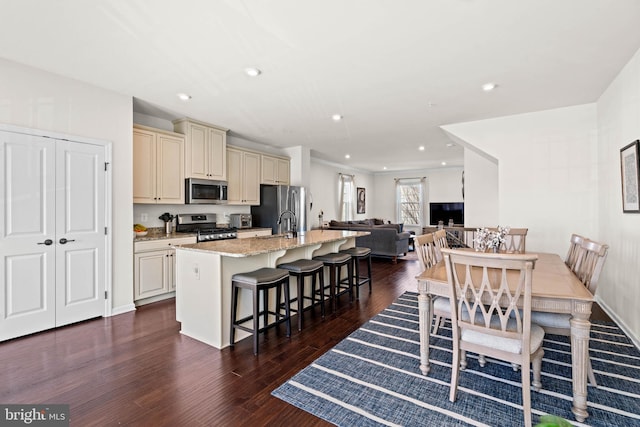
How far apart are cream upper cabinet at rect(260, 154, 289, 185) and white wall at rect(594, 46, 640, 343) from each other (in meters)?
5.11

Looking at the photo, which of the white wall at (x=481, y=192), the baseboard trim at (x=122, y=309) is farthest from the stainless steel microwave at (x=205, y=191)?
the white wall at (x=481, y=192)

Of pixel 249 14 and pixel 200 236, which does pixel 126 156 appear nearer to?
pixel 200 236

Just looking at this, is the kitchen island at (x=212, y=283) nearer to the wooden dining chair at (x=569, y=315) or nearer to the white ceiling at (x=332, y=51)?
the white ceiling at (x=332, y=51)

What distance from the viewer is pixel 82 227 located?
11.0 feet

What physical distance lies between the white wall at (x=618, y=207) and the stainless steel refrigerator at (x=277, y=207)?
4513 millimetres

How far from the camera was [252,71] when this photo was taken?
3.03 meters

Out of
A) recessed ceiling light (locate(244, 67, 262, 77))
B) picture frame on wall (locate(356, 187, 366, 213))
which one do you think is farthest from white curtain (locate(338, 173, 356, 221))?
recessed ceiling light (locate(244, 67, 262, 77))

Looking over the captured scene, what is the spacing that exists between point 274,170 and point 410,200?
20.6ft

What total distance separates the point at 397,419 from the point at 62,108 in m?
4.14

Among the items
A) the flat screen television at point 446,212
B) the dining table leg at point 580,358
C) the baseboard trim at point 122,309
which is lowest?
the baseboard trim at point 122,309

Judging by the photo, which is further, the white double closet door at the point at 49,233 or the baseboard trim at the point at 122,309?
the baseboard trim at the point at 122,309

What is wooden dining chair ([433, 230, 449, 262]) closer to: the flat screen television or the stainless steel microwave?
the stainless steel microwave

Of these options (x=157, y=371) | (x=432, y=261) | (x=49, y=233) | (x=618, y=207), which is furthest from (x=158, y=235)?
(x=618, y=207)

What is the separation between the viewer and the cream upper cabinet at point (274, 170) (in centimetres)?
611
